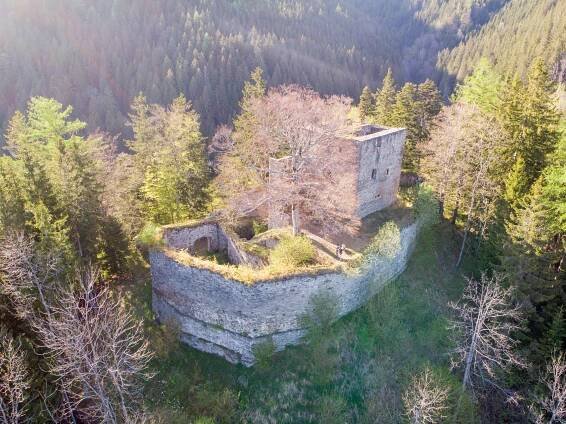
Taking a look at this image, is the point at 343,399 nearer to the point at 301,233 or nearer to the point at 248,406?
the point at 248,406

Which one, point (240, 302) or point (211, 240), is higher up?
point (240, 302)

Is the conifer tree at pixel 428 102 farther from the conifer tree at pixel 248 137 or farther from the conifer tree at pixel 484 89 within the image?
the conifer tree at pixel 248 137

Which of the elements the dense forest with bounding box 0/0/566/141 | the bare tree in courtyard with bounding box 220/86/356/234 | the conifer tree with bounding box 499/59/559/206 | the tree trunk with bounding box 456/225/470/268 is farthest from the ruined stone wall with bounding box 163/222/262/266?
the dense forest with bounding box 0/0/566/141

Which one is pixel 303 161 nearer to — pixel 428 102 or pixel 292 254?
pixel 292 254

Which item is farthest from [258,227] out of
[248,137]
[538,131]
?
[538,131]

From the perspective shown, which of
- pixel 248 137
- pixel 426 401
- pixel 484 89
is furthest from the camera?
pixel 484 89

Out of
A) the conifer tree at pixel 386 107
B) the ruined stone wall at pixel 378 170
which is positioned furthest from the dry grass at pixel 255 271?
the conifer tree at pixel 386 107

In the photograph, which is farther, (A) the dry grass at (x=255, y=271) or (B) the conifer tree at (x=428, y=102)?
(B) the conifer tree at (x=428, y=102)
